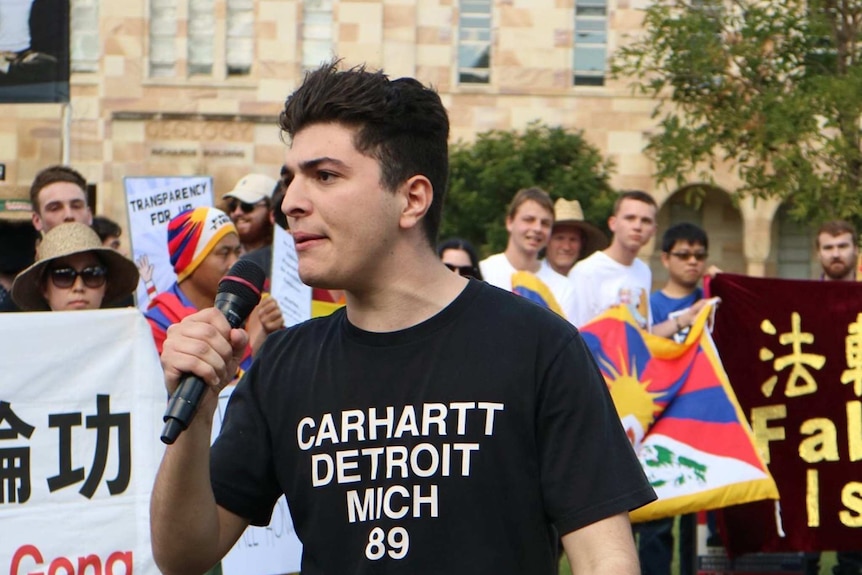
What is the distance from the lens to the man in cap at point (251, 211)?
864 cm

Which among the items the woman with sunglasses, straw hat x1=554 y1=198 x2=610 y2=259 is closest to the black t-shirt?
the woman with sunglasses

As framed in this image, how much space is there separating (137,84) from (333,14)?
12.0 ft

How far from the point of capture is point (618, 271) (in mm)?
8812

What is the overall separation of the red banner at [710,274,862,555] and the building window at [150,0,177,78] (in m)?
21.8

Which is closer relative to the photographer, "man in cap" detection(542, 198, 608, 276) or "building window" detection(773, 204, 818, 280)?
"man in cap" detection(542, 198, 608, 276)

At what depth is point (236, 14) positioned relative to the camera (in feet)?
94.8

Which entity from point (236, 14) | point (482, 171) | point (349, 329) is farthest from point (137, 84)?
point (349, 329)

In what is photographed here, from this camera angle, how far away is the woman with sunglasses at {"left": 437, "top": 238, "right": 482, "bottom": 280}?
825cm

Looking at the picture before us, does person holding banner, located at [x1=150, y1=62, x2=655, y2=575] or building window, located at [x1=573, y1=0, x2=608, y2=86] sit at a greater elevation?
building window, located at [x1=573, y1=0, x2=608, y2=86]

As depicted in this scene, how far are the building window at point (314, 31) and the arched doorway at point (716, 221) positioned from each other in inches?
269

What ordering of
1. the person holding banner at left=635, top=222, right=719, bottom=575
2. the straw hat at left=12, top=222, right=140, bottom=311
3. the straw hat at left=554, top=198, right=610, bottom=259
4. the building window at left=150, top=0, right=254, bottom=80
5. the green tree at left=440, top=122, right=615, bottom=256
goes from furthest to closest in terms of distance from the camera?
the building window at left=150, top=0, right=254, bottom=80, the green tree at left=440, top=122, right=615, bottom=256, the straw hat at left=554, top=198, right=610, bottom=259, the person holding banner at left=635, top=222, right=719, bottom=575, the straw hat at left=12, top=222, right=140, bottom=311

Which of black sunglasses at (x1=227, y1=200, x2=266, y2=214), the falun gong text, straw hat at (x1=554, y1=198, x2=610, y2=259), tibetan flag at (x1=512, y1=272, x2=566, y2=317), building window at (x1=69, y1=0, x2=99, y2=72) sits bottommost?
the falun gong text

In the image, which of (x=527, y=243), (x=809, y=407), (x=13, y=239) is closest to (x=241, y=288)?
(x=13, y=239)

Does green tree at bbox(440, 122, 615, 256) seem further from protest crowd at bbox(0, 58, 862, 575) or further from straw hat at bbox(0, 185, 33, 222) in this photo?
protest crowd at bbox(0, 58, 862, 575)
